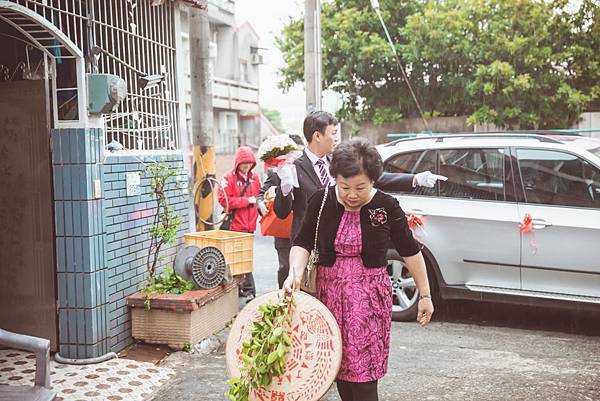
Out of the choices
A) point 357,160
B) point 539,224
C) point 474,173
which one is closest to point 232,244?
point 474,173

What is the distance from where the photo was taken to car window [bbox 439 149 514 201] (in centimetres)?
648

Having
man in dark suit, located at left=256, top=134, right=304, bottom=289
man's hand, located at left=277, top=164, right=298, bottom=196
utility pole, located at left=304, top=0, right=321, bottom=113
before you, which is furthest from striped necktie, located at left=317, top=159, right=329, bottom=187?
utility pole, located at left=304, top=0, right=321, bottom=113

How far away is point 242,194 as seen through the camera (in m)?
7.66

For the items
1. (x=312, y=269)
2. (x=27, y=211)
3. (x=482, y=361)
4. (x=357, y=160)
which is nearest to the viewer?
(x=357, y=160)

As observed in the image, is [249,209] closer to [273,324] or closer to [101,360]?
[101,360]

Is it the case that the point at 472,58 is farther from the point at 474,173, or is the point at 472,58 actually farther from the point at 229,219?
the point at 229,219

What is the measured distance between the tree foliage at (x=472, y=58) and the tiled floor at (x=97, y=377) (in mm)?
11032

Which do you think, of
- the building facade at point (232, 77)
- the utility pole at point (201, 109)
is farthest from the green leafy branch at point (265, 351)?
the building facade at point (232, 77)

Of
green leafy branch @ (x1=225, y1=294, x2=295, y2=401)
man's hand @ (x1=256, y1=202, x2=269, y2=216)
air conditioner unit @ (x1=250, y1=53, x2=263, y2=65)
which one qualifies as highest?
air conditioner unit @ (x1=250, y1=53, x2=263, y2=65)

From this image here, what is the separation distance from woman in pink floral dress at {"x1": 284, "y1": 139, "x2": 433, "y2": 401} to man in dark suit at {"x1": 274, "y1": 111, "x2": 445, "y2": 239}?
1.06m

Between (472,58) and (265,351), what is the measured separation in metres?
13.1

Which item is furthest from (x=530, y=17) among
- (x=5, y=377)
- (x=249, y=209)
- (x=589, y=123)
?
(x=5, y=377)

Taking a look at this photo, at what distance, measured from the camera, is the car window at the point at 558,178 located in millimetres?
6082

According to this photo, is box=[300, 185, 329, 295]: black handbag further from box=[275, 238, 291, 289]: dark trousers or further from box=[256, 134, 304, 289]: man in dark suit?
box=[275, 238, 291, 289]: dark trousers
